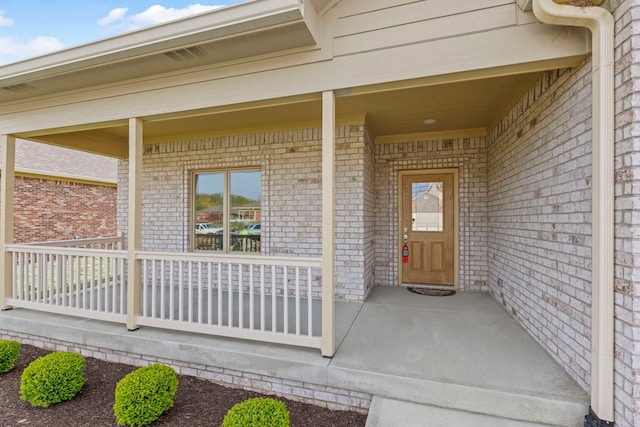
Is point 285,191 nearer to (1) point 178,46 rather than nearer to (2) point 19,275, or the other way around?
(1) point 178,46

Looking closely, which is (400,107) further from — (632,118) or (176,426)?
(176,426)

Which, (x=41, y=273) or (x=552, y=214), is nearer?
(x=552, y=214)

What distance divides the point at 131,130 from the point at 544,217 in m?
4.19

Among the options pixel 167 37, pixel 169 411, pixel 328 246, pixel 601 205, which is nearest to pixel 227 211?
pixel 167 37

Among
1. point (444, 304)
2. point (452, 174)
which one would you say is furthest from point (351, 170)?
point (444, 304)

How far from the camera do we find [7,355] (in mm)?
2971

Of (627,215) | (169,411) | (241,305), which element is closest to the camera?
(627,215)

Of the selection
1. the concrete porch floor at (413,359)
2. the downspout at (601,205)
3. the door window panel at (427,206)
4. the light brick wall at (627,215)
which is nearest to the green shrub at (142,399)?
the concrete porch floor at (413,359)

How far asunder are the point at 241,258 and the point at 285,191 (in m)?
1.83

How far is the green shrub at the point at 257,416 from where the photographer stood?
178 cm

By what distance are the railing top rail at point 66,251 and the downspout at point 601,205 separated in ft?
13.5

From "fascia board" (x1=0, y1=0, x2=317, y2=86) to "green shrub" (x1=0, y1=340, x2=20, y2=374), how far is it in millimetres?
2769

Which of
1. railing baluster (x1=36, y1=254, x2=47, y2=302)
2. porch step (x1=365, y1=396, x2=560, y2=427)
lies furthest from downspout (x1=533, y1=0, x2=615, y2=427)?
railing baluster (x1=36, y1=254, x2=47, y2=302)

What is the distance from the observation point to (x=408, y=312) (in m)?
3.67
